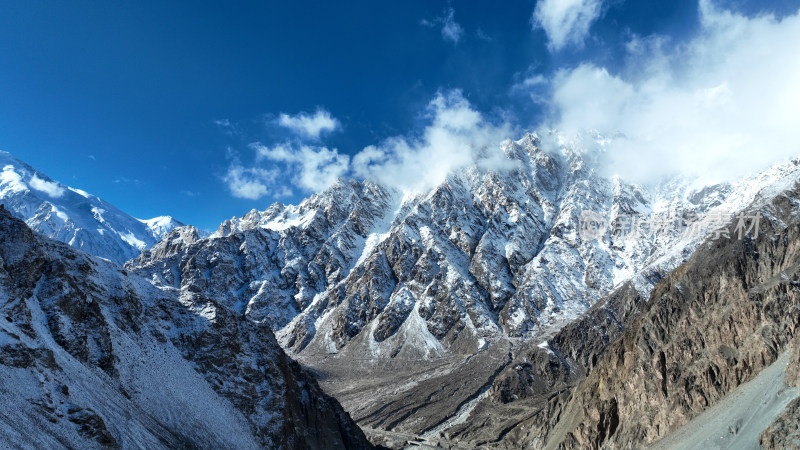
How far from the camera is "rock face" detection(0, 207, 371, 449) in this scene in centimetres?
4150

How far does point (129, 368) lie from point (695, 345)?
286 ft

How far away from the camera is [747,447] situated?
53.6 meters

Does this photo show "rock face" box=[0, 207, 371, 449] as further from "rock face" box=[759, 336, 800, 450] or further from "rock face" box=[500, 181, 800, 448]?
"rock face" box=[759, 336, 800, 450]

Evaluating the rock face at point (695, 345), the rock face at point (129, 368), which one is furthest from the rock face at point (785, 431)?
the rock face at point (129, 368)

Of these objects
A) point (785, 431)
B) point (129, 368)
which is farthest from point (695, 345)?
point (129, 368)

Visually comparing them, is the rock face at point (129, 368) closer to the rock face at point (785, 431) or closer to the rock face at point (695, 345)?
the rock face at point (695, 345)

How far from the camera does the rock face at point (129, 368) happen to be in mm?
41500

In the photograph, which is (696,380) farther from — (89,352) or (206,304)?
(89,352)

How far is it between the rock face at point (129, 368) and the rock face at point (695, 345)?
4537 centimetres

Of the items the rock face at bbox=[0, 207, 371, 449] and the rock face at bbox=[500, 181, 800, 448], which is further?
the rock face at bbox=[500, 181, 800, 448]

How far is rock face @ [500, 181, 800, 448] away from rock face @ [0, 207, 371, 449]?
149 feet

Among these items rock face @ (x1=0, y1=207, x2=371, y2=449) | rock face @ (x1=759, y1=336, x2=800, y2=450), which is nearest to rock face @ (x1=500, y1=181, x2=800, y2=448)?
rock face @ (x1=759, y1=336, x2=800, y2=450)

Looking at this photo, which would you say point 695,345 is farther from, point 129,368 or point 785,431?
point 129,368

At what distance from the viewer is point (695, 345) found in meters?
81.3
